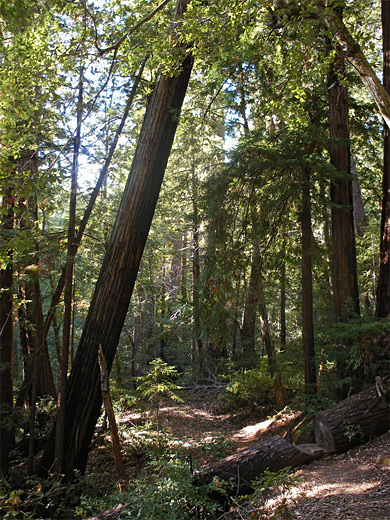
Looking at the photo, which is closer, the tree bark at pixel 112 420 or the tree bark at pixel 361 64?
the tree bark at pixel 112 420

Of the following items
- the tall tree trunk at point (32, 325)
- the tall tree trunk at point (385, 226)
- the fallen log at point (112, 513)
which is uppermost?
the tall tree trunk at point (385, 226)

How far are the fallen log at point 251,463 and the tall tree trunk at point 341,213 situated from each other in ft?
8.90

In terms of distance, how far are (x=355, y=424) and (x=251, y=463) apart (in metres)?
1.71

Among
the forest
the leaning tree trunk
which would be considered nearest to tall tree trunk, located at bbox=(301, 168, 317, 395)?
the forest

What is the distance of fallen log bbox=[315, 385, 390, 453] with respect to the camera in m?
5.59

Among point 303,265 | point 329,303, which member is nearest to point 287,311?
point 329,303

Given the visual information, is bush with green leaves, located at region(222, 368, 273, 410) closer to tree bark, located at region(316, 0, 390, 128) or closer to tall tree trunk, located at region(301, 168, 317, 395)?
tall tree trunk, located at region(301, 168, 317, 395)

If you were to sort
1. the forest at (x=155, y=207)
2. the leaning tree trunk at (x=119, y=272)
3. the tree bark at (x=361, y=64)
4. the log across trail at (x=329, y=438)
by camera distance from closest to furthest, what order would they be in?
the forest at (x=155, y=207) → the log across trail at (x=329, y=438) → the tree bark at (x=361, y=64) → the leaning tree trunk at (x=119, y=272)

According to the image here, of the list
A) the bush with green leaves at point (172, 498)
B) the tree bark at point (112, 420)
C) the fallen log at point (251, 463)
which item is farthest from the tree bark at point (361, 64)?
the bush with green leaves at point (172, 498)

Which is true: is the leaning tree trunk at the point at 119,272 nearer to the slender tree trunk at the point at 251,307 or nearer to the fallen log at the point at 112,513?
the fallen log at the point at 112,513

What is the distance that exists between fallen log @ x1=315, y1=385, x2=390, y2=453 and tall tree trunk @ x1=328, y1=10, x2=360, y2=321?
182 cm

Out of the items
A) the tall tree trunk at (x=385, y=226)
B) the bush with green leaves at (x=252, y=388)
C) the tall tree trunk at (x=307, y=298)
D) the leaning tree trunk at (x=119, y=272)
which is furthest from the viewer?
the bush with green leaves at (x=252, y=388)

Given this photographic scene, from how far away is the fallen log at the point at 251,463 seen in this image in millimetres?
4840

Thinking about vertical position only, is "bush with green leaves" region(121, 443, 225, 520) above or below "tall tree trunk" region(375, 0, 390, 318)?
below
